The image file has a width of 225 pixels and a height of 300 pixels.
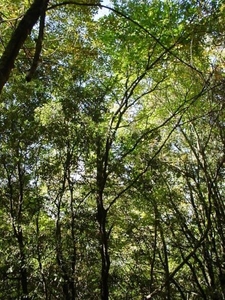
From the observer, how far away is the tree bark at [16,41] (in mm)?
2100

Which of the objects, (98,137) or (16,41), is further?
(98,137)

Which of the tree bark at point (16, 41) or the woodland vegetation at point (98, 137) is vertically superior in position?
the woodland vegetation at point (98, 137)

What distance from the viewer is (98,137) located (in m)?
7.29

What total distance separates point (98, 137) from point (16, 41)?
5086 mm

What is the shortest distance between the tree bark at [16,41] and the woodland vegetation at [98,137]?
3154 mm

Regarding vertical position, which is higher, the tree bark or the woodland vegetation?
the woodland vegetation

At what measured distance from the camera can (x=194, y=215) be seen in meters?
11.5

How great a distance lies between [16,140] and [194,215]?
674 cm

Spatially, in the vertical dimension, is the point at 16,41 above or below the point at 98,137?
below

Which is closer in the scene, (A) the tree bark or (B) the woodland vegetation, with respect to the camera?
(A) the tree bark

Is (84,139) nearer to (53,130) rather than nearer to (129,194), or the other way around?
(53,130)

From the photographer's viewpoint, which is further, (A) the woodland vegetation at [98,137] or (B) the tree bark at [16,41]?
(A) the woodland vegetation at [98,137]

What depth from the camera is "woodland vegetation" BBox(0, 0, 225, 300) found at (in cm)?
638

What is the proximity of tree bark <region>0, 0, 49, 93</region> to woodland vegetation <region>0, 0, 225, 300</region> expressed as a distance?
3154 mm
